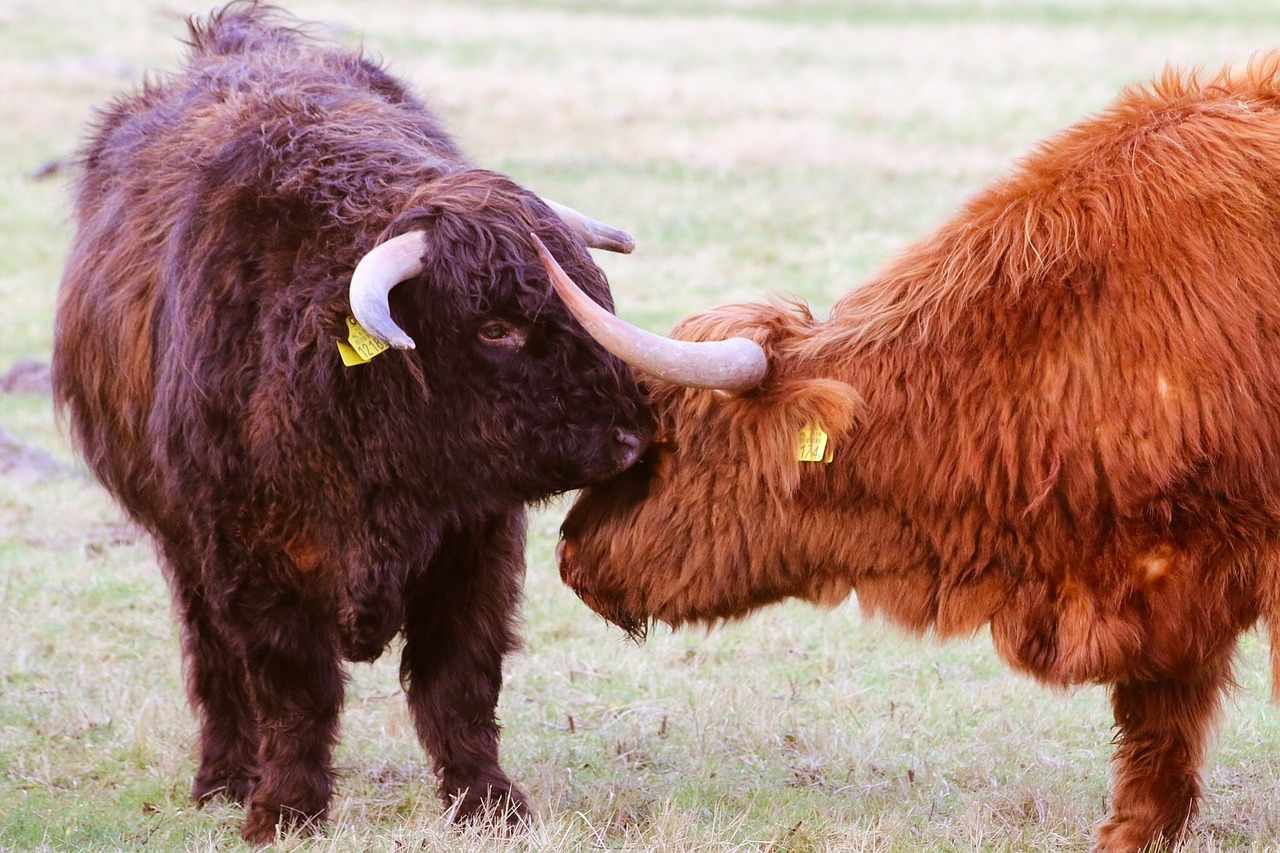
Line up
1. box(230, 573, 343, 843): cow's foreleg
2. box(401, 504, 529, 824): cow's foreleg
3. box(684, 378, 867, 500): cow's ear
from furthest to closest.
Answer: box(401, 504, 529, 824): cow's foreleg < box(230, 573, 343, 843): cow's foreleg < box(684, 378, 867, 500): cow's ear

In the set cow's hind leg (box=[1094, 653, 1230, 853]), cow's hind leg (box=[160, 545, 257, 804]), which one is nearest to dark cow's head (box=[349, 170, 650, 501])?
cow's hind leg (box=[160, 545, 257, 804])

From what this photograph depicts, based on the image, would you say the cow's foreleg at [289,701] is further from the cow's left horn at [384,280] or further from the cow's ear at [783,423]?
the cow's ear at [783,423]

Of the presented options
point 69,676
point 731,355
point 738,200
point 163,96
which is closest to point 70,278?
point 163,96

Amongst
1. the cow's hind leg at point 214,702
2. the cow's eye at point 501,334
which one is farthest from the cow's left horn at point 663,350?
the cow's hind leg at point 214,702

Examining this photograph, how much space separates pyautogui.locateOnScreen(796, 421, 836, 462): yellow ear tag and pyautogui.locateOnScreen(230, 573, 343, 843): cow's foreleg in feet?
4.25

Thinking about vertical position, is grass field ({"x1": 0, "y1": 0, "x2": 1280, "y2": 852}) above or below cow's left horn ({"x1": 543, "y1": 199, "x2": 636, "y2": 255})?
below

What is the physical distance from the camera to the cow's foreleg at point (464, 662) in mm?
4328

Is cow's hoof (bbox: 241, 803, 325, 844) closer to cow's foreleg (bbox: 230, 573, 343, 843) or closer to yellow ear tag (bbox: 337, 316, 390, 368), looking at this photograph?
cow's foreleg (bbox: 230, 573, 343, 843)

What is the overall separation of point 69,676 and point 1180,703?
144 inches

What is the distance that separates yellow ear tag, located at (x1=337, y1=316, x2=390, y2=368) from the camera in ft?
12.3

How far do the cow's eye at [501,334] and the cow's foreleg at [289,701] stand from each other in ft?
2.78

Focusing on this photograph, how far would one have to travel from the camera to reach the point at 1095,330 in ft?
12.5

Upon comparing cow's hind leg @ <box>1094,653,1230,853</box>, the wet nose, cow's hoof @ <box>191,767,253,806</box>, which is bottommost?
cow's hoof @ <box>191,767,253,806</box>

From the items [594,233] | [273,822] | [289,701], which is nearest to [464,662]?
[289,701]
